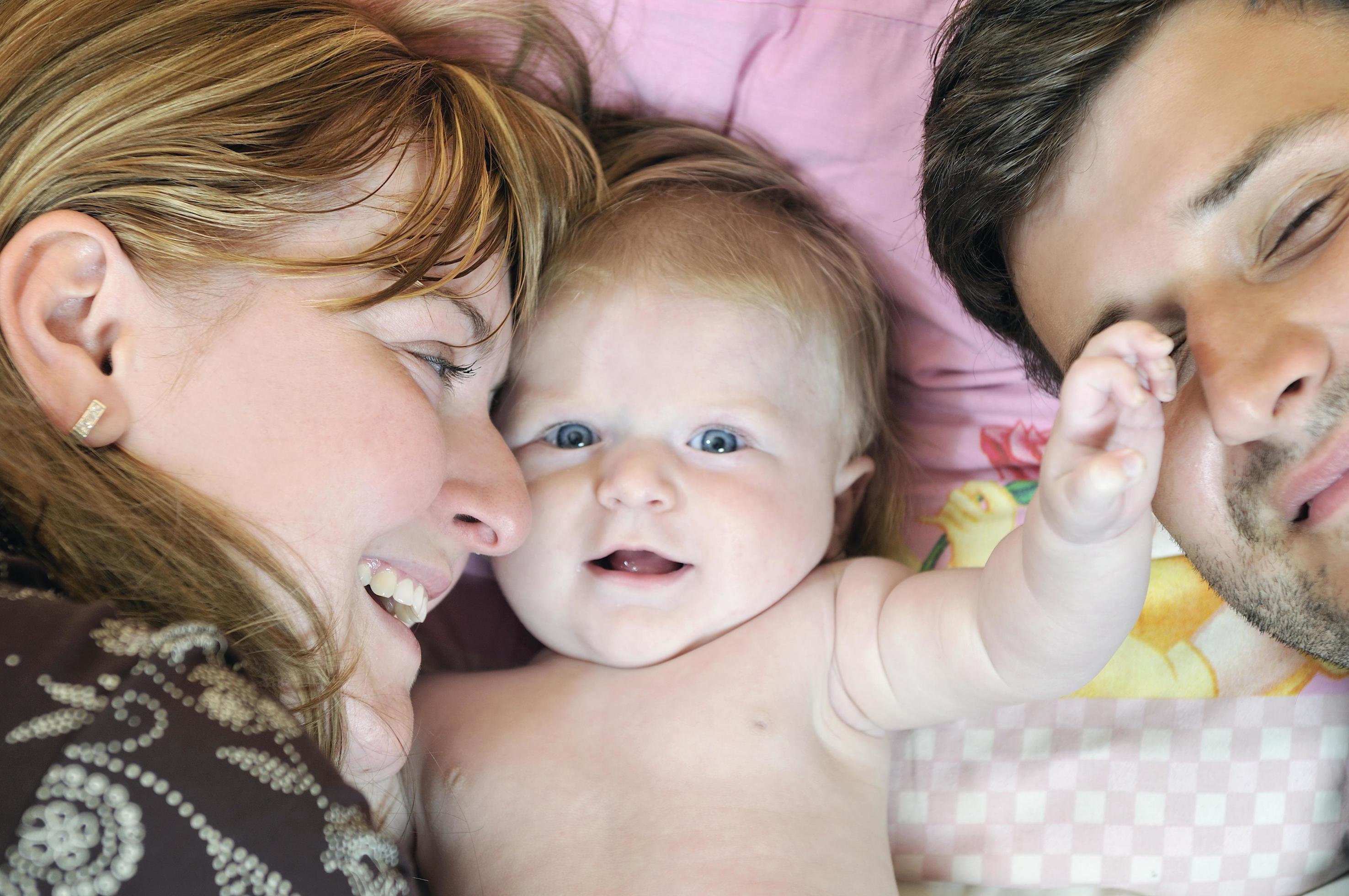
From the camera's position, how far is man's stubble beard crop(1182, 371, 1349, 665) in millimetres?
1188

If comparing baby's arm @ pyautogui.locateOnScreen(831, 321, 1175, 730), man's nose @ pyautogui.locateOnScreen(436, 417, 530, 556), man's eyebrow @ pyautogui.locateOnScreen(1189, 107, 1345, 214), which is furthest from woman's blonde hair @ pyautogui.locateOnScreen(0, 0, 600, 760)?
man's eyebrow @ pyautogui.locateOnScreen(1189, 107, 1345, 214)

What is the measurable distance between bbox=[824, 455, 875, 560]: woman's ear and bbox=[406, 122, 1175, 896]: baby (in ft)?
0.05

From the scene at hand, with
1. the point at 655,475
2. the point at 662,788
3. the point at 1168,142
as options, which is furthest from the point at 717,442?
the point at 1168,142

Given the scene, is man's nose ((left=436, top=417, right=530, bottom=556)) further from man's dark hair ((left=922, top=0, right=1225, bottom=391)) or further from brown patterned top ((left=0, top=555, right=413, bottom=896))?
man's dark hair ((left=922, top=0, right=1225, bottom=391))

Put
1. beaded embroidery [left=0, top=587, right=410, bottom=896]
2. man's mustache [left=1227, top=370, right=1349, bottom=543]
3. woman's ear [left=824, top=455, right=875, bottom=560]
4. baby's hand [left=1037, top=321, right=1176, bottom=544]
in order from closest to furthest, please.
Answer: beaded embroidery [left=0, top=587, right=410, bottom=896], baby's hand [left=1037, top=321, right=1176, bottom=544], man's mustache [left=1227, top=370, right=1349, bottom=543], woman's ear [left=824, top=455, right=875, bottom=560]

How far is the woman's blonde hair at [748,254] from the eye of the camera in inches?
66.9

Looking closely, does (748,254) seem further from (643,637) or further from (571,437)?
(643,637)

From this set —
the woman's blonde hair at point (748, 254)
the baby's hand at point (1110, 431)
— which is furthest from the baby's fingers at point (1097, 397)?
the woman's blonde hair at point (748, 254)

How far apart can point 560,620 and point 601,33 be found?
38.4 inches

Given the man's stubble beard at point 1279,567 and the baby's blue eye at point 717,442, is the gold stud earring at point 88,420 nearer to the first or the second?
the baby's blue eye at point 717,442

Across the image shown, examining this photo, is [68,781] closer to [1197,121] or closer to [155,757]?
[155,757]

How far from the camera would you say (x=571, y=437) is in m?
1.68

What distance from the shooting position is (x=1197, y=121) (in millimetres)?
1250

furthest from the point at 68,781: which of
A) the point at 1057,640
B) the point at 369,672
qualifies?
the point at 1057,640
